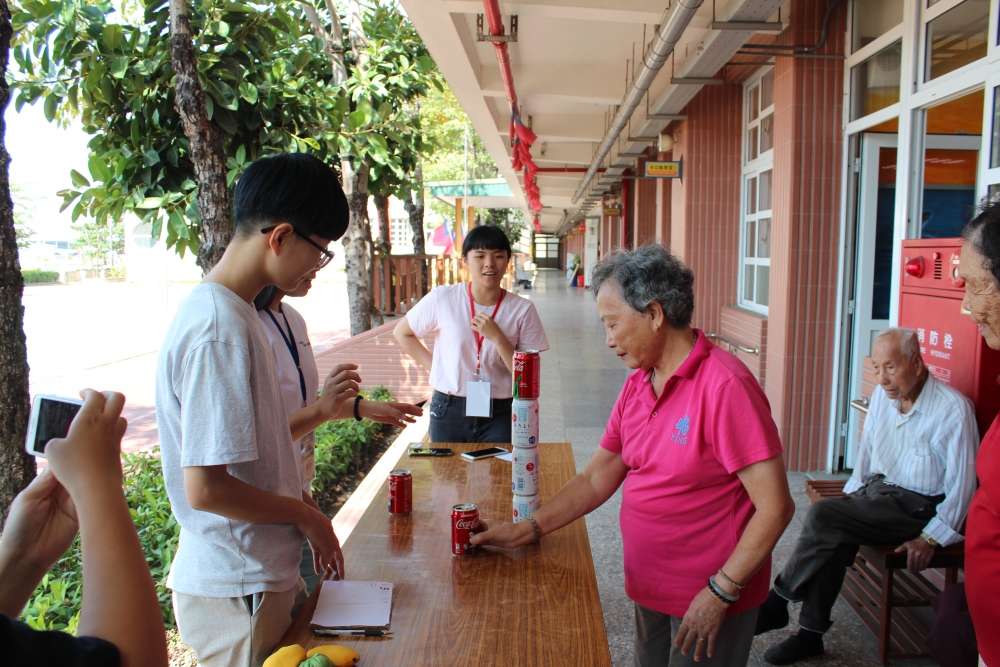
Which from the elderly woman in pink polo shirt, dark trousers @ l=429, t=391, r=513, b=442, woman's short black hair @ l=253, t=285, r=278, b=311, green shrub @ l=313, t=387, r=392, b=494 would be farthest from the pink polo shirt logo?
green shrub @ l=313, t=387, r=392, b=494

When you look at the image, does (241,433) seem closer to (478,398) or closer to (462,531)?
(462,531)

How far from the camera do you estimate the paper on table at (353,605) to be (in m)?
1.53

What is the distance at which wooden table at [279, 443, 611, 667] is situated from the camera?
1433 millimetres

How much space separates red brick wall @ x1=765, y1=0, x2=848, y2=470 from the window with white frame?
1.43m

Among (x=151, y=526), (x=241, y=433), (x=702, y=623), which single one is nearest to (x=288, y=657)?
(x=241, y=433)

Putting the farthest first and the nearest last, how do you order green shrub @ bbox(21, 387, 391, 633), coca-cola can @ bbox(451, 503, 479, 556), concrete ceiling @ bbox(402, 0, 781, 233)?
concrete ceiling @ bbox(402, 0, 781, 233), green shrub @ bbox(21, 387, 391, 633), coca-cola can @ bbox(451, 503, 479, 556)

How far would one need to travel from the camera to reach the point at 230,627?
1.44m

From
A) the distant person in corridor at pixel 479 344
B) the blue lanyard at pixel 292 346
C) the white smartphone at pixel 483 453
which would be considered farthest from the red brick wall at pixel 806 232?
the blue lanyard at pixel 292 346

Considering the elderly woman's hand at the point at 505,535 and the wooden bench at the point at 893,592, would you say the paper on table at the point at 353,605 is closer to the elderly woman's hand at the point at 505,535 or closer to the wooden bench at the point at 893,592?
the elderly woman's hand at the point at 505,535

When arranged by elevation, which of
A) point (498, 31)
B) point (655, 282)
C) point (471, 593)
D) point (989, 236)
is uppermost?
point (498, 31)

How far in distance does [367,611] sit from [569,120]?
982cm

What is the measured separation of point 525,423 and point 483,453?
937 mm

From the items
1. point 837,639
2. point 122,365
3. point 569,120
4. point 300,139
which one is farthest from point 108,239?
point 837,639

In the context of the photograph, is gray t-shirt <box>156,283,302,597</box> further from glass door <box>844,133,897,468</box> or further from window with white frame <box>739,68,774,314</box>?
window with white frame <box>739,68,774,314</box>
